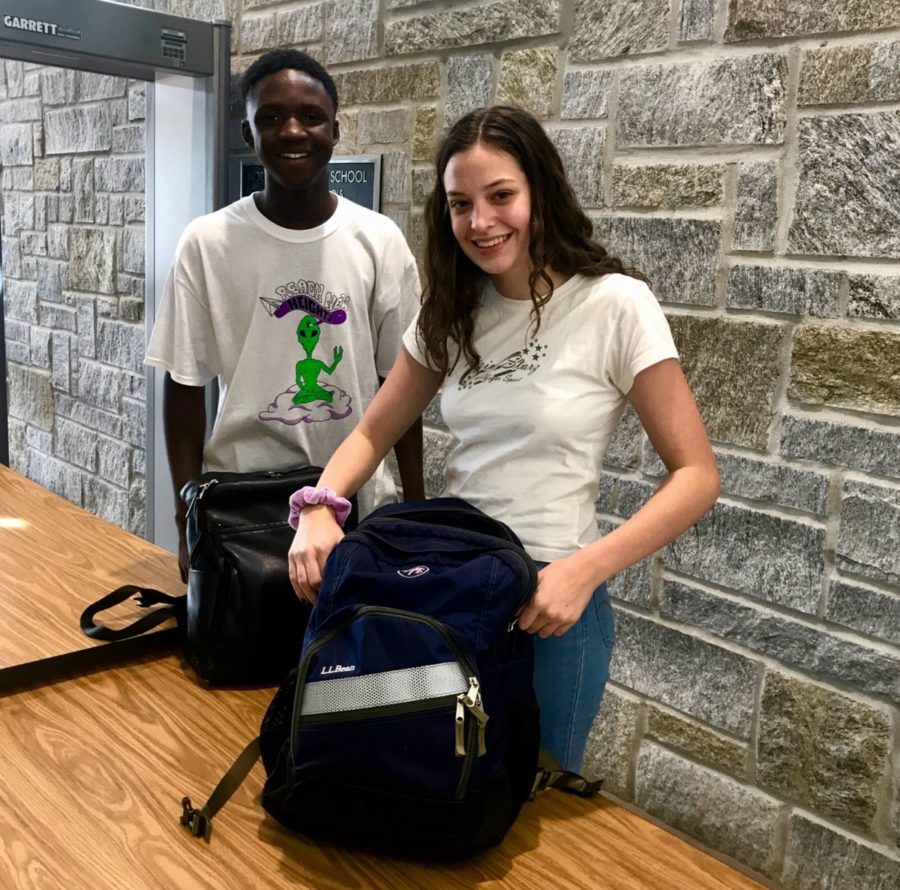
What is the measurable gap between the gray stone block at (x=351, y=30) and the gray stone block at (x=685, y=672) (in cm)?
162

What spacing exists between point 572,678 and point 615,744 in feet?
3.42

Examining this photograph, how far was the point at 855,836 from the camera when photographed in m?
1.75

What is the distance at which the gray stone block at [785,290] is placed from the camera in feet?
5.62

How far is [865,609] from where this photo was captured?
5.57 ft

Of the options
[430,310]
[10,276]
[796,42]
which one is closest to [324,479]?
[430,310]

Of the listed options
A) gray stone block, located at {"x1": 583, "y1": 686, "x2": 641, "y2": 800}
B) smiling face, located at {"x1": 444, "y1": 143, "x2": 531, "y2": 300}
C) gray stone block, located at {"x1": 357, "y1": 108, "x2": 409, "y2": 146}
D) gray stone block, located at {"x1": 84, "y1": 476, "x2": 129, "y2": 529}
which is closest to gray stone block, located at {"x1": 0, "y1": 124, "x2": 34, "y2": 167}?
gray stone block, located at {"x1": 84, "y1": 476, "x2": 129, "y2": 529}

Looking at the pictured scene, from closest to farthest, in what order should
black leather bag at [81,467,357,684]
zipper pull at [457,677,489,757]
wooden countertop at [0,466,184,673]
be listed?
1. zipper pull at [457,677,489,757]
2. black leather bag at [81,467,357,684]
3. wooden countertop at [0,466,184,673]

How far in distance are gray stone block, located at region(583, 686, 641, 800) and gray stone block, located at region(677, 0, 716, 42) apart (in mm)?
1361

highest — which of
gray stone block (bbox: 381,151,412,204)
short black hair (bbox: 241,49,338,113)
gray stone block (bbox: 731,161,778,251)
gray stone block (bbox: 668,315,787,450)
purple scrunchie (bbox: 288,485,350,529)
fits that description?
short black hair (bbox: 241,49,338,113)

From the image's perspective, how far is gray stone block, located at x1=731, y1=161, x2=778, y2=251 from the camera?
177 cm

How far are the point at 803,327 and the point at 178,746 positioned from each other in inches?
50.0

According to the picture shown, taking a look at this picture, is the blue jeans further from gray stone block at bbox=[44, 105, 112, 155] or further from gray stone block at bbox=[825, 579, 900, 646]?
gray stone block at bbox=[44, 105, 112, 155]

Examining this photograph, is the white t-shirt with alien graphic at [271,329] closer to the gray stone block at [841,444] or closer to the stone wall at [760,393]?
the stone wall at [760,393]

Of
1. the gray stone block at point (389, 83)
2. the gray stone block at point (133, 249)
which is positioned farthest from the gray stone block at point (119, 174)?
the gray stone block at point (389, 83)
